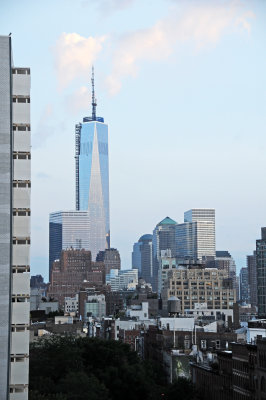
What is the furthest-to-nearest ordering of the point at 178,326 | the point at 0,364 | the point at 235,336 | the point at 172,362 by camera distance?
the point at 178,326, the point at 235,336, the point at 172,362, the point at 0,364

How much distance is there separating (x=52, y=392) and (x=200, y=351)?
44055 millimetres

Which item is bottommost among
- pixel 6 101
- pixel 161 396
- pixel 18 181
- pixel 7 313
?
pixel 161 396

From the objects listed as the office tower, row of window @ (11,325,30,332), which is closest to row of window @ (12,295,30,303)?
the office tower

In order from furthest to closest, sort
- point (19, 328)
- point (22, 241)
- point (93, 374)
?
point (93, 374), point (22, 241), point (19, 328)

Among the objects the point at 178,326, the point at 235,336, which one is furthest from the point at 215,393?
the point at 178,326

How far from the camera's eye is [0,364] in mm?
78812

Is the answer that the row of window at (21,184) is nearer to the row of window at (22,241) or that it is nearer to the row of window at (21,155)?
the row of window at (21,155)

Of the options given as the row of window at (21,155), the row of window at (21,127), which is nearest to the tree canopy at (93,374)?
the row of window at (21,155)

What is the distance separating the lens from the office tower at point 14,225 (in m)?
79.4

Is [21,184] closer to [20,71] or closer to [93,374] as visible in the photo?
[20,71]

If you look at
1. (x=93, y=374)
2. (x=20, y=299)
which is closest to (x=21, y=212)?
(x=20, y=299)

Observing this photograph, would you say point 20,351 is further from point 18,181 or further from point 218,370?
point 218,370

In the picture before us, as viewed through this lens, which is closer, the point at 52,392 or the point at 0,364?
the point at 0,364

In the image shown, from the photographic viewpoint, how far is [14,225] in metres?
81.7
